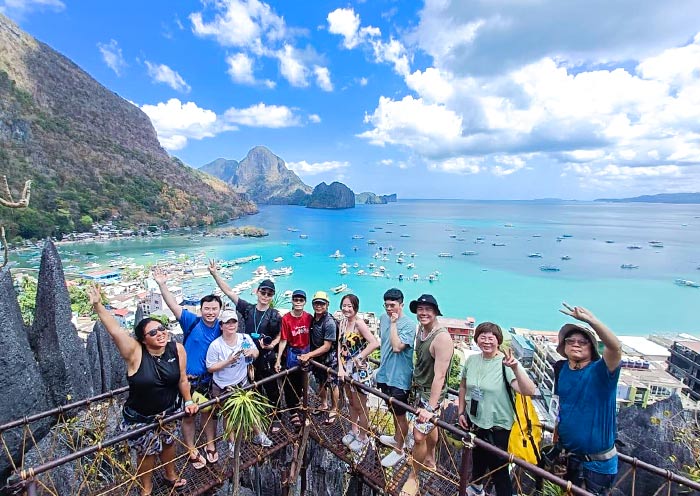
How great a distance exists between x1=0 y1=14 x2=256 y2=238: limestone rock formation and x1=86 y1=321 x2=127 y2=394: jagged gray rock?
52.6 metres

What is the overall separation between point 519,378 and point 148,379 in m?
2.56

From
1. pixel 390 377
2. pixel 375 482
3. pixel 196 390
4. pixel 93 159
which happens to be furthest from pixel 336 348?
pixel 93 159

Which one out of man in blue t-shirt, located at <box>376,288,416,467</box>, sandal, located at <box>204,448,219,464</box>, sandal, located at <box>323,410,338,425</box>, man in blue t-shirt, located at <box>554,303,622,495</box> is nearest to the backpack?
man in blue t-shirt, located at <box>554,303,622,495</box>

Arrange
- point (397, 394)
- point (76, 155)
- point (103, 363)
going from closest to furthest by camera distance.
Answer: point (397, 394), point (103, 363), point (76, 155)

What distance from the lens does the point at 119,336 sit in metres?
2.23

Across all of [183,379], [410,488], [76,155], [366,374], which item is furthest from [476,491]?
[76,155]

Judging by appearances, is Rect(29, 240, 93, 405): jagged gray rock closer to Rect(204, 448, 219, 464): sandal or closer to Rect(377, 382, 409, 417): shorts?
Rect(204, 448, 219, 464): sandal

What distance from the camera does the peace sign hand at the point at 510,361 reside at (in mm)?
2311

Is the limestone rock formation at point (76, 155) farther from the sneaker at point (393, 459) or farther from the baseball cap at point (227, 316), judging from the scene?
the sneaker at point (393, 459)

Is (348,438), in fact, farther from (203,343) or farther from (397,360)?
(203,343)

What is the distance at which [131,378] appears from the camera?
2.34m

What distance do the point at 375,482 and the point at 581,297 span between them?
44.4m

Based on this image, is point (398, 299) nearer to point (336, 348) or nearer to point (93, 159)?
point (336, 348)

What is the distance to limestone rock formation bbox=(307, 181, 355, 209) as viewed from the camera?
171875 mm
